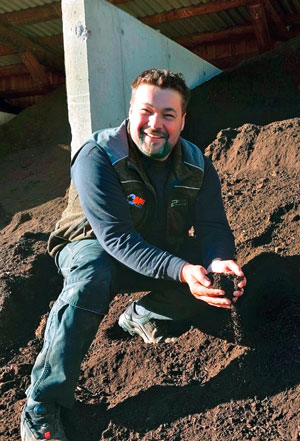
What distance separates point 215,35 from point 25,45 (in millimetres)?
3025

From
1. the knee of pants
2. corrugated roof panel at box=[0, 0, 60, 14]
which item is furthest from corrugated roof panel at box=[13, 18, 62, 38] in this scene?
the knee of pants

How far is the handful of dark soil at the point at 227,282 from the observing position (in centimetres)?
257

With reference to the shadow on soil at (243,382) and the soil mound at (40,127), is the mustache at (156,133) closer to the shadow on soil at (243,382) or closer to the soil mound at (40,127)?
the shadow on soil at (243,382)

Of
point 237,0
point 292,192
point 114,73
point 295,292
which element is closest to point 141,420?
point 295,292

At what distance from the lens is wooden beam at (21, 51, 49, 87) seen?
32.5 feet

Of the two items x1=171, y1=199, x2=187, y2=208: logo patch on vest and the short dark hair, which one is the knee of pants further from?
the short dark hair

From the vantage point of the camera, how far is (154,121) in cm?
291

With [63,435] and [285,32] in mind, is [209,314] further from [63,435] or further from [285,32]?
[285,32]

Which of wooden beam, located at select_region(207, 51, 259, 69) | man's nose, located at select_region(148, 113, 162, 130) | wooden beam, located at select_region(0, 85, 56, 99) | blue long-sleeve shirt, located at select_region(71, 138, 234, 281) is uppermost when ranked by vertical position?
wooden beam, located at select_region(207, 51, 259, 69)

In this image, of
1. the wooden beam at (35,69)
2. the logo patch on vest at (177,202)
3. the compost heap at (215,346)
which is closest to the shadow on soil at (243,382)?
the compost heap at (215,346)

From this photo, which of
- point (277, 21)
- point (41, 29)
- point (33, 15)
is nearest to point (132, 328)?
point (33, 15)

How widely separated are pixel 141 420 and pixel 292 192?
2080 millimetres

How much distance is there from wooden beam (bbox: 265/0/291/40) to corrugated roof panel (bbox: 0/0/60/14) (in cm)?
285

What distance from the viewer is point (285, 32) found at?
8836 millimetres
